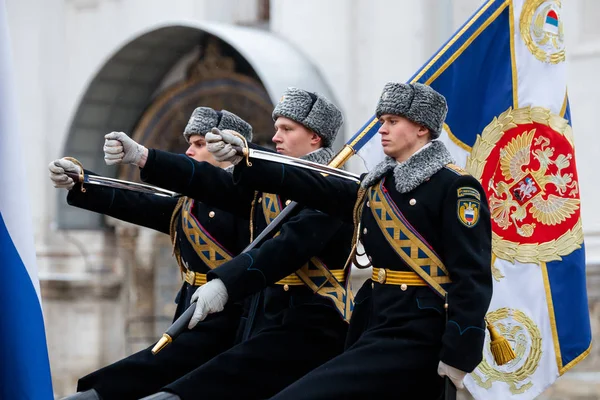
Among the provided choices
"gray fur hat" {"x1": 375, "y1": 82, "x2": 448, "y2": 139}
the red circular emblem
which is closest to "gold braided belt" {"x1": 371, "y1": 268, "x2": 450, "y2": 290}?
"gray fur hat" {"x1": 375, "y1": 82, "x2": 448, "y2": 139}

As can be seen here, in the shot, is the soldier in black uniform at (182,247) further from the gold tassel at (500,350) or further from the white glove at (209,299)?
the gold tassel at (500,350)

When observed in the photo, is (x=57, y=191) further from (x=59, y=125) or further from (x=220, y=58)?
(x=220, y=58)

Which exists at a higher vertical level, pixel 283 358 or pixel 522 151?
pixel 522 151

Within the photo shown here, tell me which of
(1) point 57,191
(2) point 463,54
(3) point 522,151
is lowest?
(1) point 57,191

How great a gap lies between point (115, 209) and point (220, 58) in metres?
5.93

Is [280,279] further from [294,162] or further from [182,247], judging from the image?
[182,247]

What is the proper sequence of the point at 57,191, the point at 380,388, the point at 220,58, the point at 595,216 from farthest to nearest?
the point at 57,191
the point at 220,58
the point at 595,216
the point at 380,388

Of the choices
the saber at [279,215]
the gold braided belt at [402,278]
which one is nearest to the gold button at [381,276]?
the gold braided belt at [402,278]

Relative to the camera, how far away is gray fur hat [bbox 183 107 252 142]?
5.95m

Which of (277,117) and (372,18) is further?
(372,18)

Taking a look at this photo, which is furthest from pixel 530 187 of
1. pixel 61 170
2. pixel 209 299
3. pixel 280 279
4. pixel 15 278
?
pixel 15 278

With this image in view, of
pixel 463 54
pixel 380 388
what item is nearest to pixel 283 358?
pixel 380 388

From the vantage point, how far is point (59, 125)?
13.7 meters

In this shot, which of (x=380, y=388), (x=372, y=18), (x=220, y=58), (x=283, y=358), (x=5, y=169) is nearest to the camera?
(x=5, y=169)
